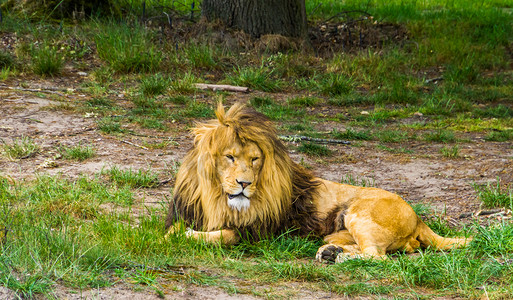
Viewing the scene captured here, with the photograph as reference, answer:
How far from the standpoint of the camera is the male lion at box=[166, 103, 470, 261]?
4121mm

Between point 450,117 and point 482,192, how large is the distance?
4.05 m

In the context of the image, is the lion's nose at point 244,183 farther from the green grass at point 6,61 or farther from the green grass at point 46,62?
the green grass at point 6,61

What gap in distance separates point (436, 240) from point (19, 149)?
12.9 ft

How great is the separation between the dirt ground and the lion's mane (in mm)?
620

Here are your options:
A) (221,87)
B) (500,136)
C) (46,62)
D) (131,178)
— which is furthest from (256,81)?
(131,178)

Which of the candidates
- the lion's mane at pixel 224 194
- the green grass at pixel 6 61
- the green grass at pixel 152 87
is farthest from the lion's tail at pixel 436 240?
the green grass at pixel 6 61

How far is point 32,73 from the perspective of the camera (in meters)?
9.67

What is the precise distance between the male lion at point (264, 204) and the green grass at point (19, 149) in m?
2.35

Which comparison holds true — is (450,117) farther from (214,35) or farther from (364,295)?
(364,295)

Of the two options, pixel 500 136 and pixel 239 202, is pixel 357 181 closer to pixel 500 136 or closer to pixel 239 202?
pixel 239 202

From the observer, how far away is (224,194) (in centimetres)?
420

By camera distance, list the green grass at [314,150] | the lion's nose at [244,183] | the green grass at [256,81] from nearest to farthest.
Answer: the lion's nose at [244,183]
the green grass at [314,150]
the green grass at [256,81]

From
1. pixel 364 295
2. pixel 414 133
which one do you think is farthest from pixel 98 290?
pixel 414 133

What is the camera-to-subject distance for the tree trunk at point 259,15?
11078 mm
